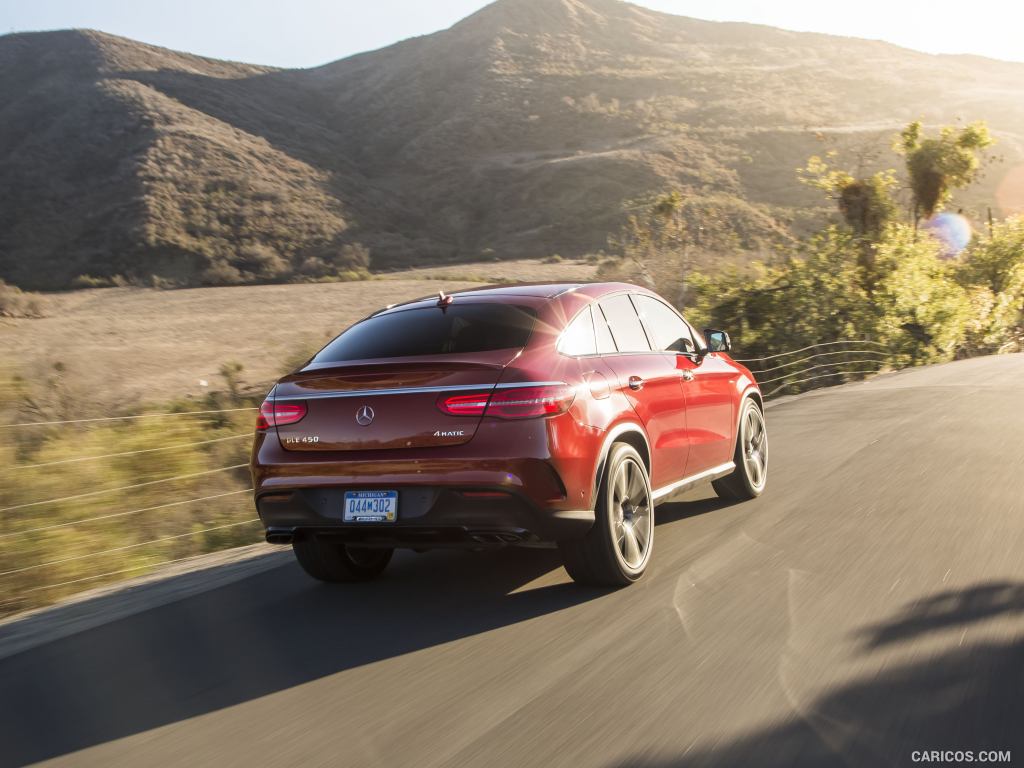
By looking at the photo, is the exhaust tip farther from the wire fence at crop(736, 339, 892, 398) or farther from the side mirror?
the wire fence at crop(736, 339, 892, 398)

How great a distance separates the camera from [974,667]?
413 centimetres

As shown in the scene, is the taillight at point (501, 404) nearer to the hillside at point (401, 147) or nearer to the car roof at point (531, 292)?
the car roof at point (531, 292)

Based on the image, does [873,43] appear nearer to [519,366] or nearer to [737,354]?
[737,354]

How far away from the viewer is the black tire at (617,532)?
5.36 metres

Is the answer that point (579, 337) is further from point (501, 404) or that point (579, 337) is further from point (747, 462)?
point (747, 462)

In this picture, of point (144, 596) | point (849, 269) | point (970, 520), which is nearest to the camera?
point (144, 596)

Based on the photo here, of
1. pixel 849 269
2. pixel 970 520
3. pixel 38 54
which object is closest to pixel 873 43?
pixel 38 54

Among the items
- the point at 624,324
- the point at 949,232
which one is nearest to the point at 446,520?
the point at 624,324

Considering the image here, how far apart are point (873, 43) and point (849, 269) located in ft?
550

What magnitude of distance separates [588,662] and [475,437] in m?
1.15

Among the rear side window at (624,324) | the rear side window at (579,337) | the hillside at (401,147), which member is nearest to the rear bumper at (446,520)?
the rear side window at (579,337)

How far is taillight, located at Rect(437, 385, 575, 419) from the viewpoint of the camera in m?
4.94

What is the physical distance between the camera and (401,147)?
95.8 metres

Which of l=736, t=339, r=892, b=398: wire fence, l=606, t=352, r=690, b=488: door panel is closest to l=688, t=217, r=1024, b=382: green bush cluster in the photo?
l=736, t=339, r=892, b=398: wire fence
